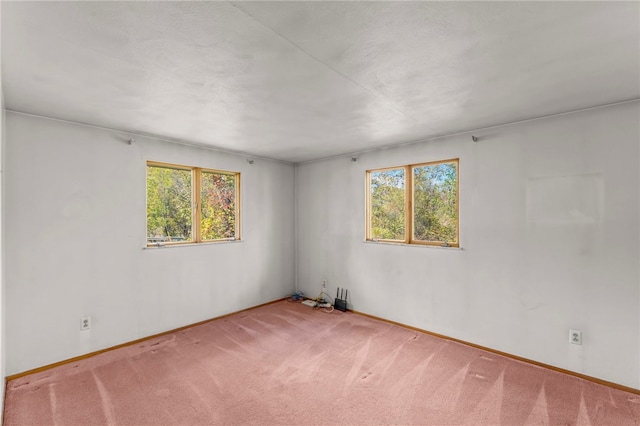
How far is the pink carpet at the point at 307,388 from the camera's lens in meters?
2.16

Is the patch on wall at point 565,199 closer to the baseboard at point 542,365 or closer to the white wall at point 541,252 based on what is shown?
the white wall at point 541,252

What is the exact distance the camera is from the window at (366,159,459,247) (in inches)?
141

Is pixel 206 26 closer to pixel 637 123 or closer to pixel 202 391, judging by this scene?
pixel 202 391

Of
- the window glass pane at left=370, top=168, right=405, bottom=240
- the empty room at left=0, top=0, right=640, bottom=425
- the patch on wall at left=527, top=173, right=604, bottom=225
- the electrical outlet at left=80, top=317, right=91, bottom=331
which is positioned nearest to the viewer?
the empty room at left=0, top=0, right=640, bottom=425

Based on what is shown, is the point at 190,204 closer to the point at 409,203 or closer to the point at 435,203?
the point at 409,203

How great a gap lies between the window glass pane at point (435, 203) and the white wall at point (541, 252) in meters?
0.14

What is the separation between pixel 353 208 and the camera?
4.48 meters

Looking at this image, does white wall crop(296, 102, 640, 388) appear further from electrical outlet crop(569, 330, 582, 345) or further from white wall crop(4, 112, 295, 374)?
white wall crop(4, 112, 295, 374)

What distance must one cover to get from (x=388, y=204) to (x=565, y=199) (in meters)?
1.94

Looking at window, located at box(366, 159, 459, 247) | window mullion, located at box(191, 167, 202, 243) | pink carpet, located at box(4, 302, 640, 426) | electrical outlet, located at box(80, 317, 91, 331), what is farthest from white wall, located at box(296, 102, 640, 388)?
electrical outlet, located at box(80, 317, 91, 331)

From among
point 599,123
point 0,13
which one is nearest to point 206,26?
point 0,13

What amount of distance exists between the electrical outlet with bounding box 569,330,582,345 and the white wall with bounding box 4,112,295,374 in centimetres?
398

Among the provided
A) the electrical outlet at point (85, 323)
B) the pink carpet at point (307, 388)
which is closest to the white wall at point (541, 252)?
the pink carpet at point (307, 388)

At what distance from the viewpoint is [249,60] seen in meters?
1.78
